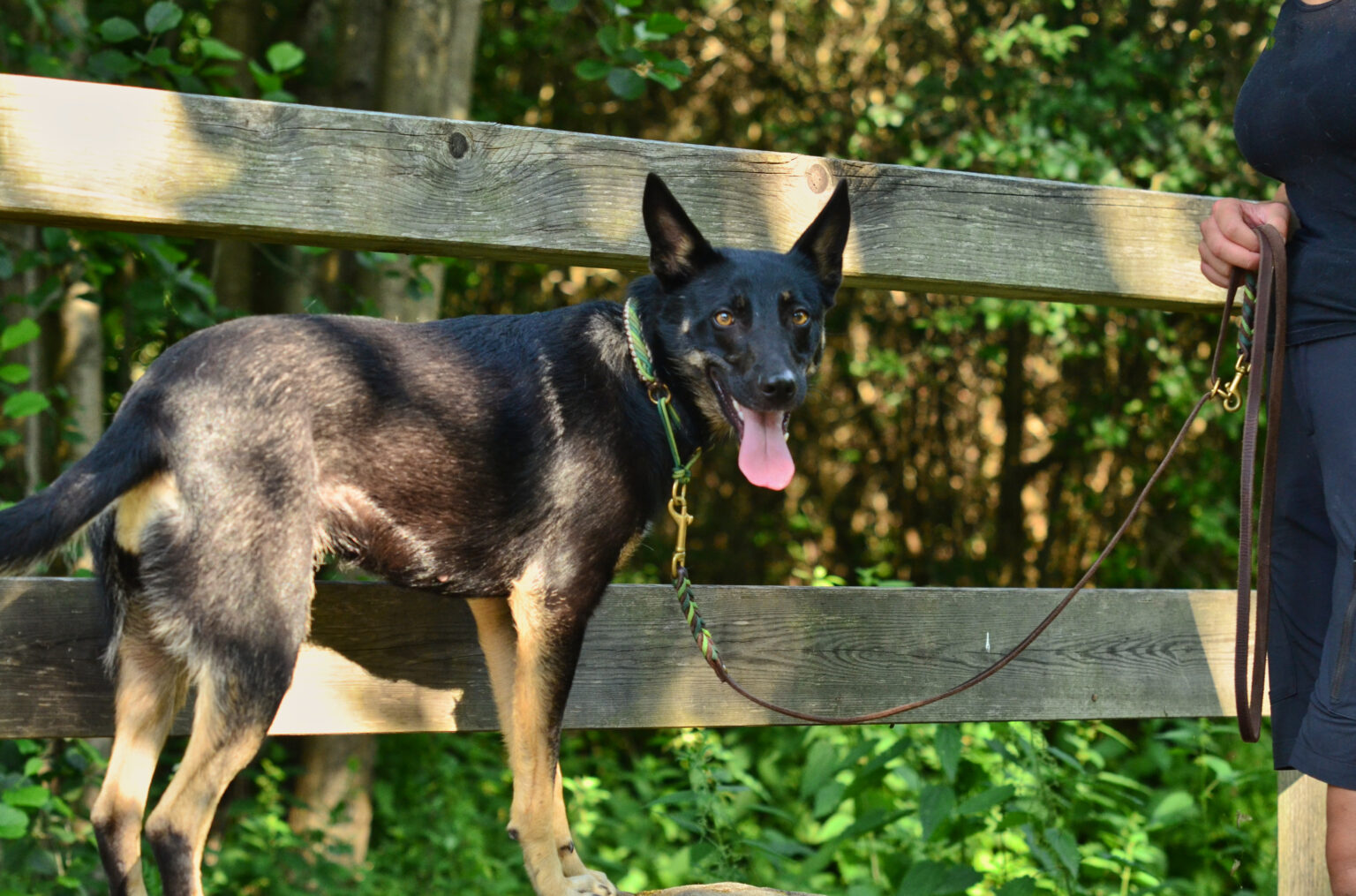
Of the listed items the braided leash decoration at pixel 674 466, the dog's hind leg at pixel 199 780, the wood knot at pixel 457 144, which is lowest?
the dog's hind leg at pixel 199 780

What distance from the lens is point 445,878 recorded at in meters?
5.21

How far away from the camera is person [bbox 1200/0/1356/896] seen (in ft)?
6.97

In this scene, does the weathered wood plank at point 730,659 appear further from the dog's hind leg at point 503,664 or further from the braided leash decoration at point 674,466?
the braided leash decoration at point 674,466

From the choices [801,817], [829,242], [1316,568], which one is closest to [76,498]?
[829,242]

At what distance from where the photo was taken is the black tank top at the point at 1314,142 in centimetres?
214

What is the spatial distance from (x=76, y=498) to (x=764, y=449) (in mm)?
1277

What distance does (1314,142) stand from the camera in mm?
2188

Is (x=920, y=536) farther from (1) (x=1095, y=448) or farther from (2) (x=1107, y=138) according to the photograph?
(2) (x=1107, y=138)

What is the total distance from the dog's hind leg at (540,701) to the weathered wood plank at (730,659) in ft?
0.86

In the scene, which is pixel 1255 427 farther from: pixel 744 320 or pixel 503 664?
pixel 503 664

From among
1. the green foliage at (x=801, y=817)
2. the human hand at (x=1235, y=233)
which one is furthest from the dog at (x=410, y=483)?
the human hand at (x=1235, y=233)

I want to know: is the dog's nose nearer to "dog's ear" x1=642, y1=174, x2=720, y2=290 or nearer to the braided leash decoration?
the braided leash decoration

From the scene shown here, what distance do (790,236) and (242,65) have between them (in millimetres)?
3764

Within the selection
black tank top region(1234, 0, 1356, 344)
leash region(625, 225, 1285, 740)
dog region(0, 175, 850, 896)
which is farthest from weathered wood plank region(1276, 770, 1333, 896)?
dog region(0, 175, 850, 896)
